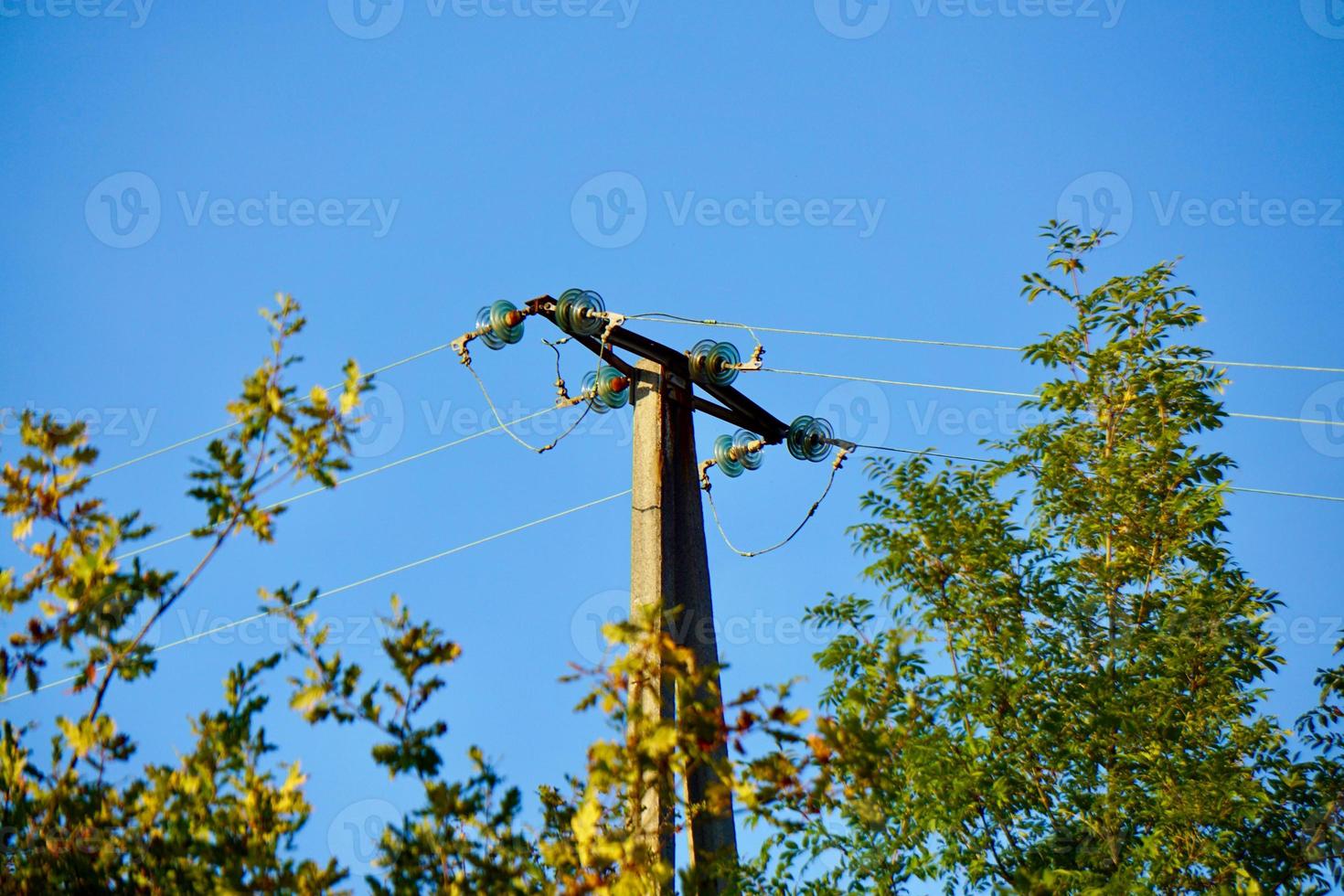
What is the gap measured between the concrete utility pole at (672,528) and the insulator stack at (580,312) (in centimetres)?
38

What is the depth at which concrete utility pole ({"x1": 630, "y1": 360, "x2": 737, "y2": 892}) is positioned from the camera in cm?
637

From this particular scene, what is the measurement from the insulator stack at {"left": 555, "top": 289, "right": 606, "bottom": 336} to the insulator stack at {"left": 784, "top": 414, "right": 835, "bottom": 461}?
5.08 feet

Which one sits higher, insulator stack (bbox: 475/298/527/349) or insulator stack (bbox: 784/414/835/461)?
insulator stack (bbox: 475/298/527/349)

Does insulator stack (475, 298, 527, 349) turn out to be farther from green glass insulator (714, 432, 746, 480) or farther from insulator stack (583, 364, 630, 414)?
green glass insulator (714, 432, 746, 480)

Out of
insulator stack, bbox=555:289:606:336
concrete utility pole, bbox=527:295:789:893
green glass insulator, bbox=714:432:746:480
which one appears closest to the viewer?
concrete utility pole, bbox=527:295:789:893

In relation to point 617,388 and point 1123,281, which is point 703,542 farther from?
point 1123,281

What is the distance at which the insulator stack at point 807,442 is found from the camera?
8172 millimetres

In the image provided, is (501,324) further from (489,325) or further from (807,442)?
(807,442)

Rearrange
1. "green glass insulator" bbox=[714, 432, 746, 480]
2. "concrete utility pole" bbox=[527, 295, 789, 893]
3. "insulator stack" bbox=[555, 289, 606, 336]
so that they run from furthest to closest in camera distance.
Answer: "green glass insulator" bbox=[714, 432, 746, 480] → "insulator stack" bbox=[555, 289, 606, 336] → "concrete utility pole" bbox=[527, 295, 789, 893]

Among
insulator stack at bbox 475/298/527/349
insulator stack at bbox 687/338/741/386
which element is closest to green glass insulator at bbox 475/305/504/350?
insulator stack at bbox 475/298/527/349

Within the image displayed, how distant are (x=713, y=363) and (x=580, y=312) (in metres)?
0.83

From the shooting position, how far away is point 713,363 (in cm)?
754

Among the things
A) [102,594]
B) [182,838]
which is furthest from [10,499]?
[182,838]

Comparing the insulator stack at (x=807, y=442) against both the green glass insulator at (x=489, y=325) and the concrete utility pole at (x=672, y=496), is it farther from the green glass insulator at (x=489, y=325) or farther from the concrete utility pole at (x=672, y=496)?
the green glass insulator at (x=489, y=325)
